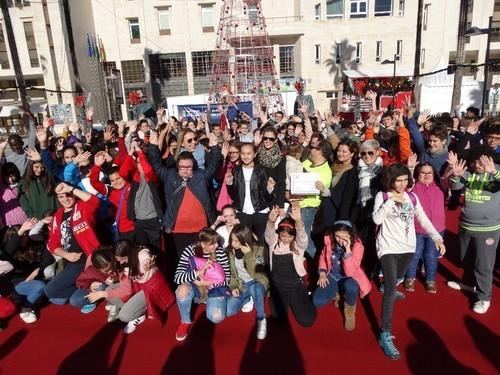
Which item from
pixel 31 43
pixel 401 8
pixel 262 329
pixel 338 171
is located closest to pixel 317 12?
pixel 401 8

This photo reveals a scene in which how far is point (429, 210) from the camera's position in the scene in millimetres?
4254

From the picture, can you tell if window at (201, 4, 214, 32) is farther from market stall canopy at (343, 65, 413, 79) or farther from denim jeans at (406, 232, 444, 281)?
denim jeans at (406, 232, 444, 281)

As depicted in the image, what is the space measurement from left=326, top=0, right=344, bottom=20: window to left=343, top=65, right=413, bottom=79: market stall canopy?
4.32 meters

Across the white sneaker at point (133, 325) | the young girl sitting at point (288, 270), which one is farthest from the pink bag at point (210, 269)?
the white sneaker at point (133, 325)

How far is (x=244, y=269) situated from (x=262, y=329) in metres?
0.69

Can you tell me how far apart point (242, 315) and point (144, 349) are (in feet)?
3.71

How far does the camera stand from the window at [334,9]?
27038 millimetres

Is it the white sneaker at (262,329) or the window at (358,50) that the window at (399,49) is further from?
the white sneaker at (262,329)

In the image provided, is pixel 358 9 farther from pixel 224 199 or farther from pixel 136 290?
pixel 136 290

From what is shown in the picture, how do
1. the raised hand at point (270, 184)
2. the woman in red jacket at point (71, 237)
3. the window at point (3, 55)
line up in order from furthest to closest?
the window at point (3, 55) < the raised hand at point (270, 184) < the woman in red jacket at point (71, 237)

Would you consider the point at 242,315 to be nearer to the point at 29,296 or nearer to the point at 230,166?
the point at 230,166

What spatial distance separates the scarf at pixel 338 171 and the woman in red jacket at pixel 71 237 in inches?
121

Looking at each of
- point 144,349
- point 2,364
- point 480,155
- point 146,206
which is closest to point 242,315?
point 144,349

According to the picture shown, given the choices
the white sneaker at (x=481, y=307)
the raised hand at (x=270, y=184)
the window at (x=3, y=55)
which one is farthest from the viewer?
the window at (x=3, y=55)
